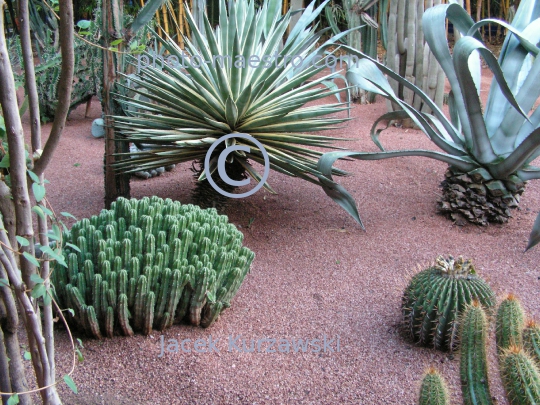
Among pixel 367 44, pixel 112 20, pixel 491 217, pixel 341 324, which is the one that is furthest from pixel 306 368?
pixel 367 44

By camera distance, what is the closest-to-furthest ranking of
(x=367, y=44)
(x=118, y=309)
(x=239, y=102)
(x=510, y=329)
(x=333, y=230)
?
(x=510, y=329) < (x=118, y=309) < (x=239, y=102) < (x=333, y=230) < (x=367, y=44)

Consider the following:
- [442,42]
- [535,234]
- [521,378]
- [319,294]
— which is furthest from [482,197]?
[521,378]

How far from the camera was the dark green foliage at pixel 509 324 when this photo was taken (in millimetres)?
1819

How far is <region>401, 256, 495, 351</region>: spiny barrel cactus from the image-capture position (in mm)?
2299

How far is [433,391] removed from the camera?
1.63 metres

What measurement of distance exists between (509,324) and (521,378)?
0.31m

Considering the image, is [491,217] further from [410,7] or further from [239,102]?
[410,7]

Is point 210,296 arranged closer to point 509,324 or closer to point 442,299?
point 442,299

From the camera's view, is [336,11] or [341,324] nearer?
[341,324]

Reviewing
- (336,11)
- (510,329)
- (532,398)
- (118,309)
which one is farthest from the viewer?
(336,11)

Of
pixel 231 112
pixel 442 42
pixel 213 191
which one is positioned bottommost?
pixel 213 191

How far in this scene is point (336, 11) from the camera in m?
10.8

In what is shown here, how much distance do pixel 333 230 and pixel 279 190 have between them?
798 mm

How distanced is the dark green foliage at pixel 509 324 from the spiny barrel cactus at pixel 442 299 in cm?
39
